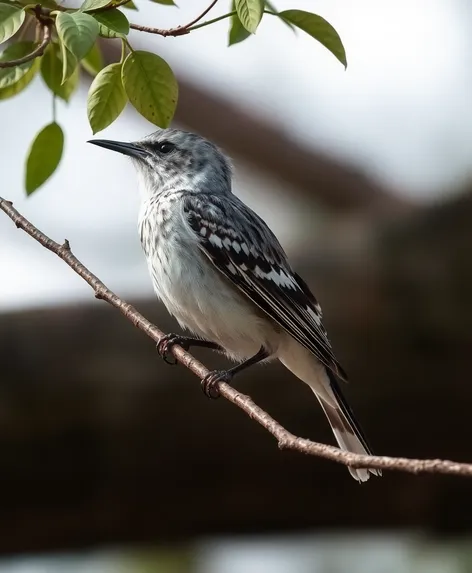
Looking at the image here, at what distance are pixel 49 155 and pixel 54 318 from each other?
2570 mm

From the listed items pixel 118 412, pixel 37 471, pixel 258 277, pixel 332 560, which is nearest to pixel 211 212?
pixel 258 277

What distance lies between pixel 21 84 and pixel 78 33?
2.19ft

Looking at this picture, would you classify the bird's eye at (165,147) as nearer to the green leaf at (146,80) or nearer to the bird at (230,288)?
the bird at (230,288)

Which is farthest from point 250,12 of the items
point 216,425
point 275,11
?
point 216,425

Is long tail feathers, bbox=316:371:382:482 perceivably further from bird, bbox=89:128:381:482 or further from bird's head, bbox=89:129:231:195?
bird's head, bbox=89:129:231:195

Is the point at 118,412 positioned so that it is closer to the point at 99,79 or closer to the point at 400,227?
the point at 400,227

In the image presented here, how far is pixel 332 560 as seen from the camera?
734 centimetres

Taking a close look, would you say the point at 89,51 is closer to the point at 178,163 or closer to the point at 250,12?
the point at 250,12

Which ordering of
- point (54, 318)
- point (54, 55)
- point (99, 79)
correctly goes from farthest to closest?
point (54, 318) < point (54, 55) < point (99, 79)

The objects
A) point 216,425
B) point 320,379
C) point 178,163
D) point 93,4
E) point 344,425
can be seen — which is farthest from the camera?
point 216,425

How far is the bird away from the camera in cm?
337

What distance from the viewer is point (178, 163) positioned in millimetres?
3959

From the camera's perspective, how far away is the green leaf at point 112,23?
69.4 inches

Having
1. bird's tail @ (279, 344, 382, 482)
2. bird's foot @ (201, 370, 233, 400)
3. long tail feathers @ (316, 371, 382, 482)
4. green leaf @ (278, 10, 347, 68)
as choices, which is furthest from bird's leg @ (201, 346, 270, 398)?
green leaf @ (278, 10, 347, 68)
